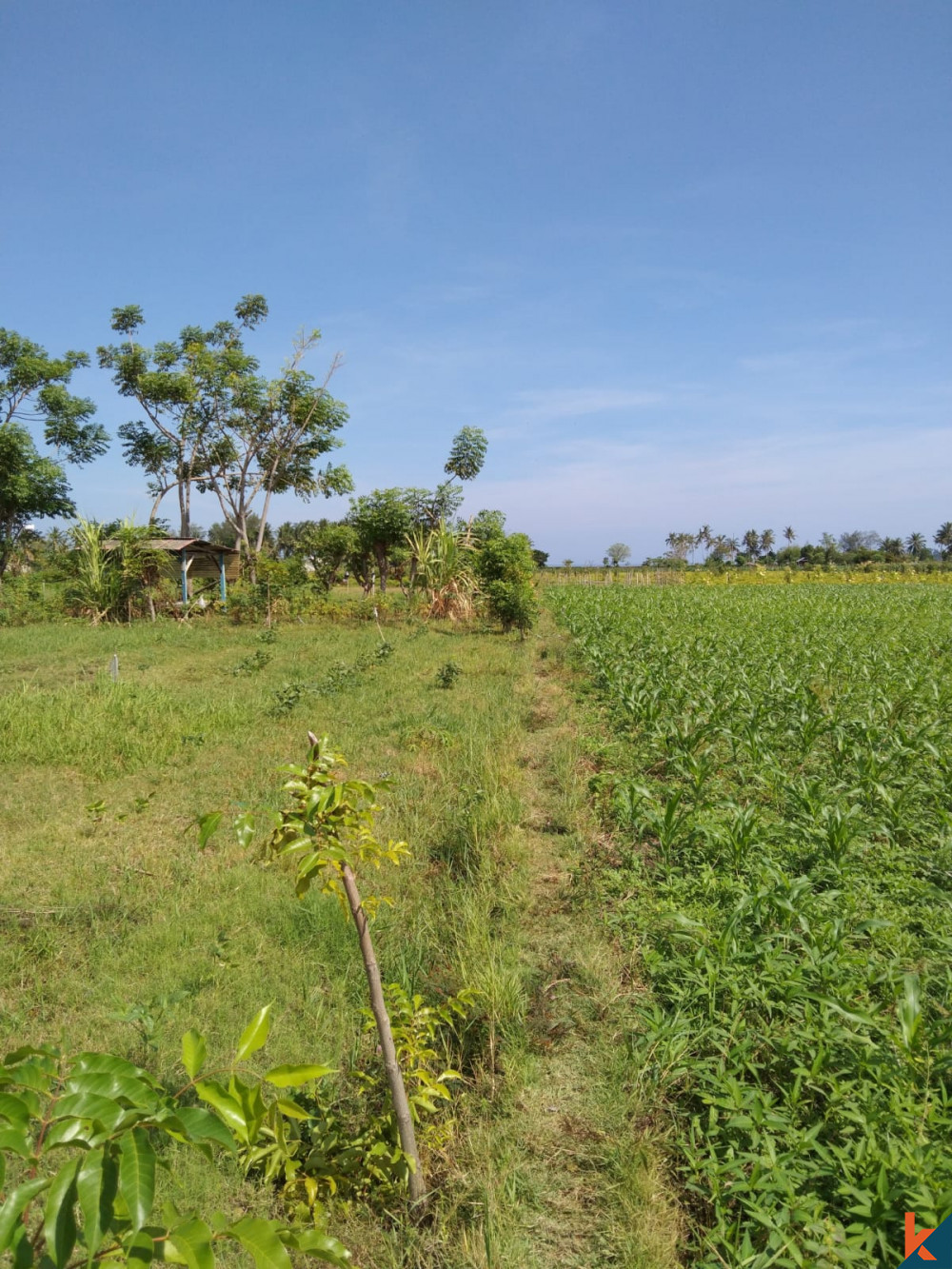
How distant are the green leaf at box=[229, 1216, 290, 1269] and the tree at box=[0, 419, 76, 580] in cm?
2801

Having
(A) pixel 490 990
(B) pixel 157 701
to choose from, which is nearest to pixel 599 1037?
(A) pixel 490 990

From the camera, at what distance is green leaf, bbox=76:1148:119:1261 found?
82 cm

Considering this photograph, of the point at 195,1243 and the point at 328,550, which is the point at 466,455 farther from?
the point at 195,1243

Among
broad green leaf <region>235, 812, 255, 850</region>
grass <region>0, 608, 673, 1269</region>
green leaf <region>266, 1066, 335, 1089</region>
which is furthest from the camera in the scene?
grass <region>0, 608, 673, 1269</region>

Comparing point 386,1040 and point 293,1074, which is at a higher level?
point 293,1074

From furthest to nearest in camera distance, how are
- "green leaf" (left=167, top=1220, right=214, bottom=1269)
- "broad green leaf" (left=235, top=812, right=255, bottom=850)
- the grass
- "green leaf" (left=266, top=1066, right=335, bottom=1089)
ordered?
the grass, "broad green leaf" (left=235, top=812, right=255, bottom=850), "green leaf" (left=266, top=1066, right=335, bottom=1089), "green leaf" (left=167, top=1220, right=214, bottom=1269)

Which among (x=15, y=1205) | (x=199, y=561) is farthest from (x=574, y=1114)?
(x=199, y=561)

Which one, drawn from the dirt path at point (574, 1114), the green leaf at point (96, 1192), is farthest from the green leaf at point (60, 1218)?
the dirt path at point (574, 1114)

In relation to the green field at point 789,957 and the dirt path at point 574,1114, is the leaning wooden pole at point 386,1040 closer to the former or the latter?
the dirt path at point 574,1114

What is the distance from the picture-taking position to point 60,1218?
83 centimetres

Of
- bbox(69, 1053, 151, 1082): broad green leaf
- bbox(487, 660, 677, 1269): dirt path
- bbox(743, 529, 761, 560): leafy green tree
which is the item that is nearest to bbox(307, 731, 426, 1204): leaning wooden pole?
bbox(487, 660, 677, 1269): dirt path

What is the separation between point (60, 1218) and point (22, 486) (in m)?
28.1

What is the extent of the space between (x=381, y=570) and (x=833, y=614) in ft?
42.4

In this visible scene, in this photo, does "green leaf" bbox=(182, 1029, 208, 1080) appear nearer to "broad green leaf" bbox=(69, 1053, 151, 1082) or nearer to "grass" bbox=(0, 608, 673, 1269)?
"broad green leaf" bbox=(69, 1053, 151, 1082)
